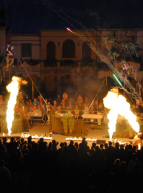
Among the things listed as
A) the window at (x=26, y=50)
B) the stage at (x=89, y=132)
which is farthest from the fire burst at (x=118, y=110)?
the window at (x=26, y=50)

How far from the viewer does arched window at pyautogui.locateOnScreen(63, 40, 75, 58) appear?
89.1 feet

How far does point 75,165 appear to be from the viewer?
7.99 metres

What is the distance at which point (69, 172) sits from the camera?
7.54 meters

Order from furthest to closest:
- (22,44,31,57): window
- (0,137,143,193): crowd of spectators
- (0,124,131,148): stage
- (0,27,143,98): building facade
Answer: (22,44,31,57): window → (0,27,143,98): building facade → (0,124,131,148): stage → (0,137,143,193): crowd of spectators

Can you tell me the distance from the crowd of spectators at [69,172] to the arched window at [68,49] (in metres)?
19.5

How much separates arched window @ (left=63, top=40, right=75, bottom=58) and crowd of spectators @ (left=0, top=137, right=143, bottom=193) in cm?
1951

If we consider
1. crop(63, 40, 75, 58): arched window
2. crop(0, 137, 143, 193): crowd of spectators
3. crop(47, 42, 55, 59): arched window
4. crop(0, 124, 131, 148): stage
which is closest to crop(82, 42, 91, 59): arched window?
crop(63, 40, 75, 58): arched window

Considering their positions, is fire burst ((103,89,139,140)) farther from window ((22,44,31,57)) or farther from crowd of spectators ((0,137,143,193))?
window ((22,44,31,57))

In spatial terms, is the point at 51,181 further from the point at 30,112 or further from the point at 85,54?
the point at 85,54

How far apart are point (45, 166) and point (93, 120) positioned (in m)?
12.0

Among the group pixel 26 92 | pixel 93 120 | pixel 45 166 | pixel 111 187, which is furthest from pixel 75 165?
pixel 26 92

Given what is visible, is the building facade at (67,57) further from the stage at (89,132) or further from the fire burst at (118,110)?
the fire burst at (118,110)

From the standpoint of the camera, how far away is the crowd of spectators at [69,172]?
6.75 m

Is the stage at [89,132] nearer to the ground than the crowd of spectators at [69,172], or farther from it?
farther from it
